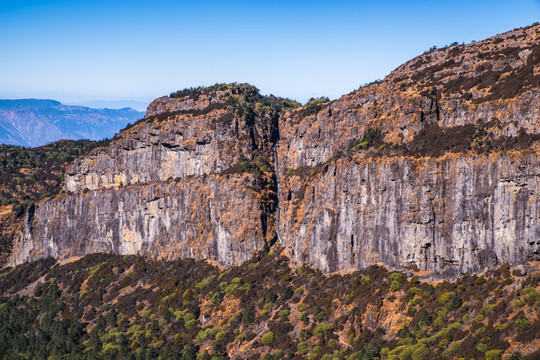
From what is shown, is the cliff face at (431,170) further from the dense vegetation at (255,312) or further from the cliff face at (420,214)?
the dense vegetation at (255,312)

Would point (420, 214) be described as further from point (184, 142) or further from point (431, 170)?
point (184, 142)

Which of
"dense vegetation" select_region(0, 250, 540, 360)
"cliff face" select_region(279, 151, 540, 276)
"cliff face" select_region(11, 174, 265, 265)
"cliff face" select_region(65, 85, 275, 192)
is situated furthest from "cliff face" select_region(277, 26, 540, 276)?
"cliff face" select_region(65, 85, 275, 192)

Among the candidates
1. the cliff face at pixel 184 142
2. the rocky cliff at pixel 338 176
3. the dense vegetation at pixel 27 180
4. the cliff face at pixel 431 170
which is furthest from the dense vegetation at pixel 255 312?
the dense vegetation at pixel 27 180

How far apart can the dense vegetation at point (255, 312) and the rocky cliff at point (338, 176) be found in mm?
4501

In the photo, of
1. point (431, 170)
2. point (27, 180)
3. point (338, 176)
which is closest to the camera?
point (431, 170)

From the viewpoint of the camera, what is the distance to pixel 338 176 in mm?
116438

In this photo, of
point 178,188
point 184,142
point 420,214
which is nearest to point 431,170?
point 420,214

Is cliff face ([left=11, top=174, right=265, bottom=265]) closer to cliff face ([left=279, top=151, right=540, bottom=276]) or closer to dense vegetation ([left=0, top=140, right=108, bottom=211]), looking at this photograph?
cliff face ([left=279, top=151, right=540, bottom=276])

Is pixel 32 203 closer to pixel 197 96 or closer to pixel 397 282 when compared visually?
pixel 197 96

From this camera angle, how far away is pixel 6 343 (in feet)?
440

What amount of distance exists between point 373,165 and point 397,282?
20.0 m

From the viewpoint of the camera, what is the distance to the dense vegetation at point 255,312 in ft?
270

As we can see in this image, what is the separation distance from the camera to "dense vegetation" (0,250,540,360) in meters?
82.3

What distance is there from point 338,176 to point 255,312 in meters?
26.2
